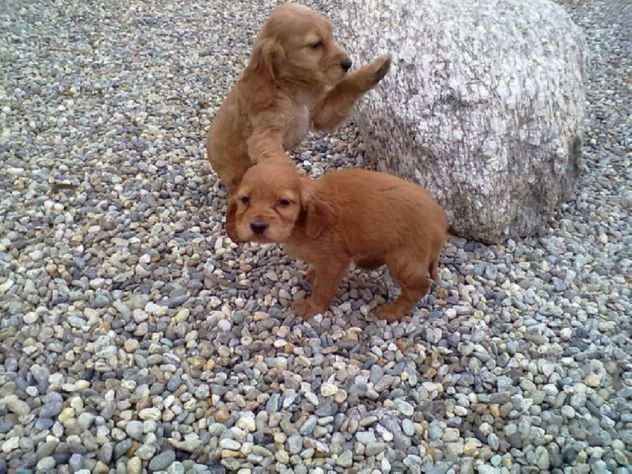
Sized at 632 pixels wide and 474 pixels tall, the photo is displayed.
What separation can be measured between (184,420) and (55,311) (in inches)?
44.4

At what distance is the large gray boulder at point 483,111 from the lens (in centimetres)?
381

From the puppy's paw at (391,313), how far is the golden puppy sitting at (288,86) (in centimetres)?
115

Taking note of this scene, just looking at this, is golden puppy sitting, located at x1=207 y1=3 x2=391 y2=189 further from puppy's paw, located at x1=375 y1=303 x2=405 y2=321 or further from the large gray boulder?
puppy's paw, located at x1=375 y1=303 x2=405 y2=321

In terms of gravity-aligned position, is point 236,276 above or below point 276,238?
below

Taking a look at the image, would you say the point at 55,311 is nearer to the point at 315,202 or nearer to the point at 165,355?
the point at 165,355

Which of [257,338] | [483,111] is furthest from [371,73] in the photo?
[257,338]

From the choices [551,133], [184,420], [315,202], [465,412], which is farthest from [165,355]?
[551,133]

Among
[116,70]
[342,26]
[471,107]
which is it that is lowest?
[116,70]

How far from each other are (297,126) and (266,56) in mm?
498

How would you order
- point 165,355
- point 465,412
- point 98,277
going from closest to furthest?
point 465,412 → point 165,355 → point 98,277

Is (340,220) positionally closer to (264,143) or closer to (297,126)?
(264,143)

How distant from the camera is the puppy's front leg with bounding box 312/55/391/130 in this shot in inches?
145

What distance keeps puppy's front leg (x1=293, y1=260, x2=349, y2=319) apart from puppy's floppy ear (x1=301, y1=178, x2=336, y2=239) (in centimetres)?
25

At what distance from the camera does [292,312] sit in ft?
11.2
